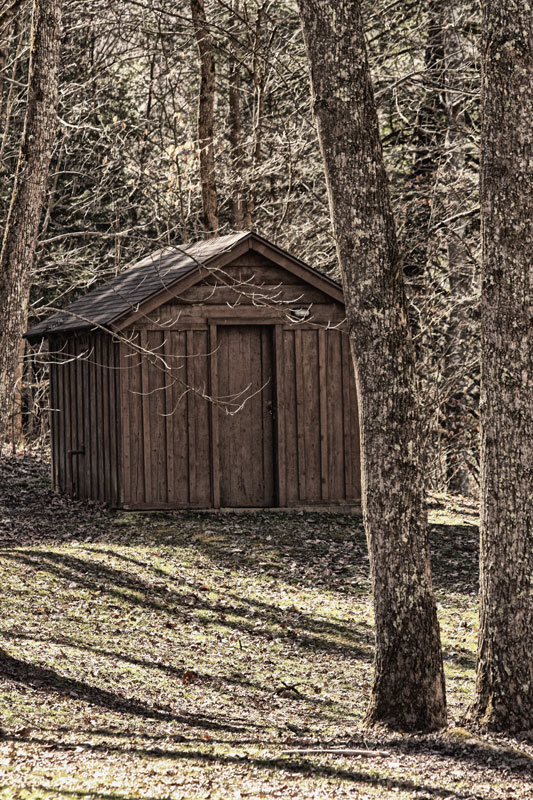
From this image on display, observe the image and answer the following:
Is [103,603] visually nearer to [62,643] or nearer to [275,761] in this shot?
[62,643]

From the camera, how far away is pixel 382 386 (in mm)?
6422

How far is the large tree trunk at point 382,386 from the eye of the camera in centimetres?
641

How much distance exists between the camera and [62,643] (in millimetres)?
9016

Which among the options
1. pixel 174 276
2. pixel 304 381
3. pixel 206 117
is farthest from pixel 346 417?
pixel 206 117

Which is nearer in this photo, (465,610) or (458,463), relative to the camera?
(465,610)

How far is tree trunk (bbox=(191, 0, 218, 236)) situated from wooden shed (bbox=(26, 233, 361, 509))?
7.34 feet

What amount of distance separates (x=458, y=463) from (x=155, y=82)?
11.3 metres

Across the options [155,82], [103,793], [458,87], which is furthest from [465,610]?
[155,82]

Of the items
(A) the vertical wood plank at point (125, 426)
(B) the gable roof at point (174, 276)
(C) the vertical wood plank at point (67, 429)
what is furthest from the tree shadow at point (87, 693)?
(C) the vertical wood plank at point (67, 429)

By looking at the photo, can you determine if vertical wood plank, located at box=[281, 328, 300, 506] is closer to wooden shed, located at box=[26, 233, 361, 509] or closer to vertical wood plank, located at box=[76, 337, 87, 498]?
wooden shed, located at box=[26, 233, 361, 509]

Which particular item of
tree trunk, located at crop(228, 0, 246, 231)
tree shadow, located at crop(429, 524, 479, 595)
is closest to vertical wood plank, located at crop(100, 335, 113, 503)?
tree shadow, located at crop(429, 524, 479, 595)

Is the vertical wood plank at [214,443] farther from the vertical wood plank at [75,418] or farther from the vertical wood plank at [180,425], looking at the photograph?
the vertical wood plank at [75,418]

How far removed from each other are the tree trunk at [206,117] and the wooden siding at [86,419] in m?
3.29

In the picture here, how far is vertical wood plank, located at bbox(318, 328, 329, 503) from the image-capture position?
49.8ft
